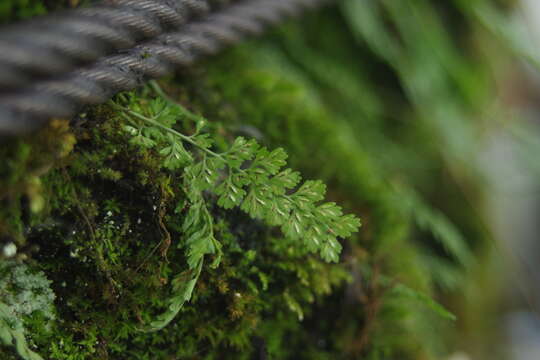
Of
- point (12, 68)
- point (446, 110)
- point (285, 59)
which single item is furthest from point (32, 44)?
point (446, 110)

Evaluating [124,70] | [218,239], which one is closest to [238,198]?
[218,239]

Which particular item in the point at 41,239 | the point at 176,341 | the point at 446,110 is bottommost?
the point at 446,110

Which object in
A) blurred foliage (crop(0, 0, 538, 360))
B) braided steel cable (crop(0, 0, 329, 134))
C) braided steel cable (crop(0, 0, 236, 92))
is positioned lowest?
blurred foliage (crop(0, 0, 538, 360))

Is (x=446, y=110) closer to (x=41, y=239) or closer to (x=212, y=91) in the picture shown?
(x=212, y=91)

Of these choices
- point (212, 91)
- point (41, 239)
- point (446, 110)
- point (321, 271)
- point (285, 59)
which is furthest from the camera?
point (446, 110)

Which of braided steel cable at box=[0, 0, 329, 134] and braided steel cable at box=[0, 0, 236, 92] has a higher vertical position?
braided steel cable at box=[0, 0, 236, 92]

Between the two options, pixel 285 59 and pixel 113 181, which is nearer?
pixel 113 181

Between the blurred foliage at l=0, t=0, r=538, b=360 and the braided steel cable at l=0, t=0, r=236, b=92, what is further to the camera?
the blurred foliage at l=0, t=0, r=538, b=360
